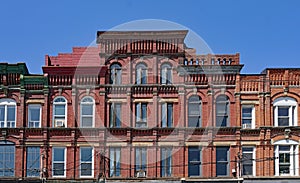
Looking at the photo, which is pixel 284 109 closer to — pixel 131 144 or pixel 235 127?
pixel 235 127

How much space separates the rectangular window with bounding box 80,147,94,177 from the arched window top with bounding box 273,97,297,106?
42.1 ft

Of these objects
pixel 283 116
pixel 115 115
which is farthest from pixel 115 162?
pixel 283 116

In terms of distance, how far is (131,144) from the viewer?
42688 mm

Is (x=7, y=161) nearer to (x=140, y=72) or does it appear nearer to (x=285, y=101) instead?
(x=140, y=72)

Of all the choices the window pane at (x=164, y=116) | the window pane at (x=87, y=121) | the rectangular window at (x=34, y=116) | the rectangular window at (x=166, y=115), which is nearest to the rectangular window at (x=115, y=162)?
the window pane at (x=87, y=121)

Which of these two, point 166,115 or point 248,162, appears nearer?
point 248,162

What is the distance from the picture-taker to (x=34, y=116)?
43156 millimetres

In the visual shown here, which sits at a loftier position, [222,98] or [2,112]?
[222,98]

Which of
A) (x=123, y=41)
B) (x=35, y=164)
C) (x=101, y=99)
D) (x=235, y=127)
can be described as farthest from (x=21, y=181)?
(x=235, y=127)

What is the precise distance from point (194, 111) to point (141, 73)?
445 cm

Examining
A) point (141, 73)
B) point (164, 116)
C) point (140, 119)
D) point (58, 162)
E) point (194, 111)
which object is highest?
point (141, 73)

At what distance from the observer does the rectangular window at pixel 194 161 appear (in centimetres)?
4253

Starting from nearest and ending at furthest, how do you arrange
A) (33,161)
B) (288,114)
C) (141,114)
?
(33,161)
(288,114)
(141,114)

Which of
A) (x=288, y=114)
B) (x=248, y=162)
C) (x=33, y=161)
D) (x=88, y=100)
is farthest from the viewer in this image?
(x=88, y=100)
